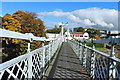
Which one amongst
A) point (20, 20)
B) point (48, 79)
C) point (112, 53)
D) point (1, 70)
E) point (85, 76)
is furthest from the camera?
point (20, 20)

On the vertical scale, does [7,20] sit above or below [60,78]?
above

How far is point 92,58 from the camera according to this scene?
2678mm

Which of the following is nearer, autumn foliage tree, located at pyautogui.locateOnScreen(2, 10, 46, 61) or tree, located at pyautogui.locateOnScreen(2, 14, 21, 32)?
tree, located at pyautogui.locateOnScreen(2, 14, 21, 32)

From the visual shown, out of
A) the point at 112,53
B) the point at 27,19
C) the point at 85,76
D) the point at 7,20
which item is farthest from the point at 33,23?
the point at 112,53

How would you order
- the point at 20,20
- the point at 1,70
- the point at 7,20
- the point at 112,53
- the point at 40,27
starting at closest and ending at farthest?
the point at 1,70, the point at 112,53, the point at 7,20, the point at 20,20, the point at 40,27

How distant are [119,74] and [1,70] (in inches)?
41.4

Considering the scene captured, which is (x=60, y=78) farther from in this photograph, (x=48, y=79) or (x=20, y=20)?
(x=20, y=20)

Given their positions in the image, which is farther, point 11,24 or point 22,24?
point 22,24

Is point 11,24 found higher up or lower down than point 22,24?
lower down

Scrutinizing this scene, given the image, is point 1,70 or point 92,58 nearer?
point 1,70

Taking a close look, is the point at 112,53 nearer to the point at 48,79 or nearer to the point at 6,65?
the point at 6,65

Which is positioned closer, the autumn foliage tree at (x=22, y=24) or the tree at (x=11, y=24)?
the tree at (x=11, y=24)

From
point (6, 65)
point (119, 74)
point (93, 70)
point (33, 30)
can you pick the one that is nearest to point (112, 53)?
point (119, 74)

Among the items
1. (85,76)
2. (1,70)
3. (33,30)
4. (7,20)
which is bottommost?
(85,76)
